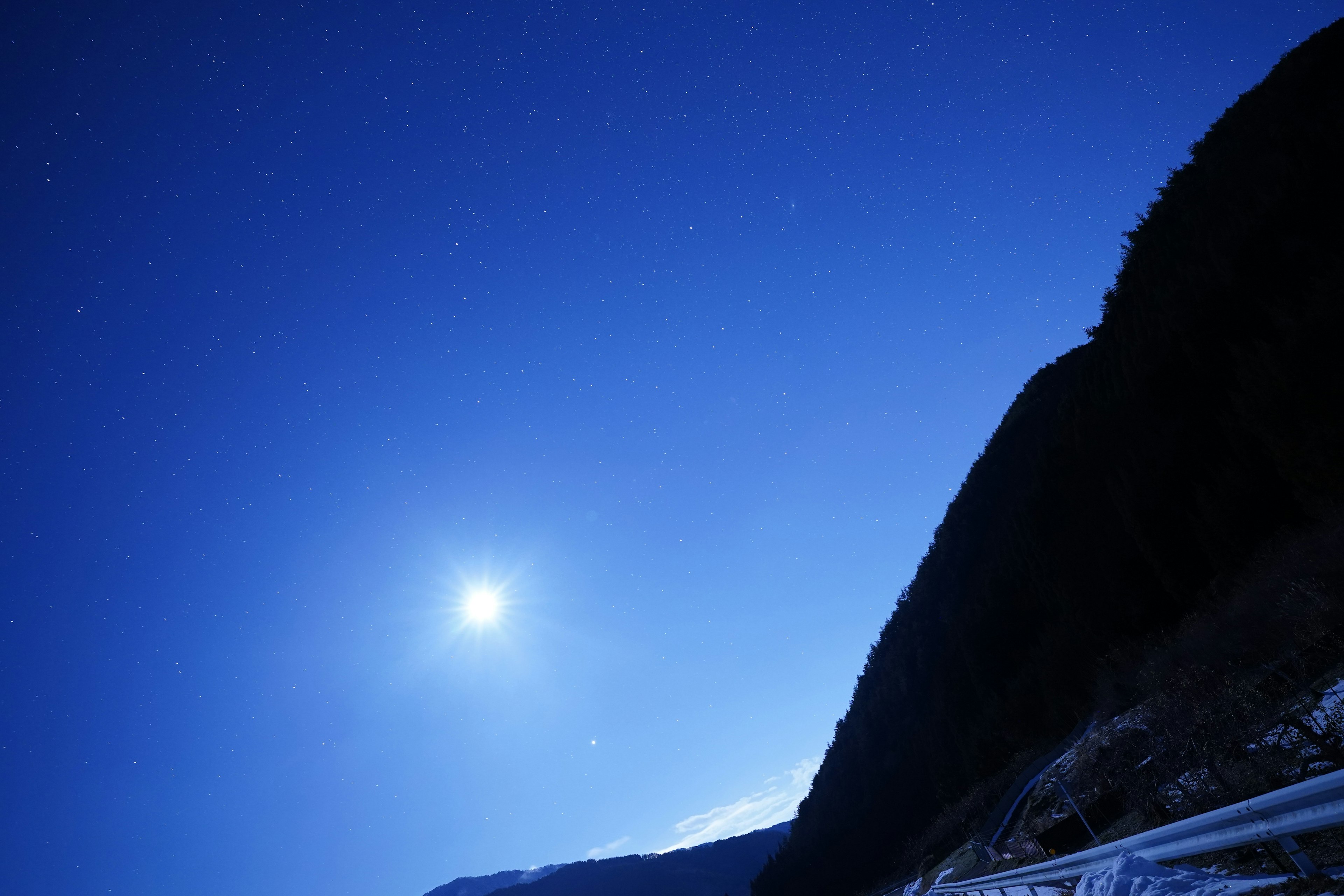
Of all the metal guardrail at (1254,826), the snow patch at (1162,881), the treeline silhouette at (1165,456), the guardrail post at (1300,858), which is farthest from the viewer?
the treeline silhouette at (1165,456)

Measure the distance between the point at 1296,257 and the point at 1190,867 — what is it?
40.0 metres

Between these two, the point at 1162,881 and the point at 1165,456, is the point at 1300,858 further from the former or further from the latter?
the point at 1165,456

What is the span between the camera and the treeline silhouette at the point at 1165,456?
29125 mm

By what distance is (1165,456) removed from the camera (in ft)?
133

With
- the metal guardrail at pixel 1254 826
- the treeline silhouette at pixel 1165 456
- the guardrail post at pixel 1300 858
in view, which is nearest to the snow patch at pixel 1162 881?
the metal guardrail at pixel 1254 826

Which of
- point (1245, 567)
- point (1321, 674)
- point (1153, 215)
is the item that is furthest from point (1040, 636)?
point (1321, 674)

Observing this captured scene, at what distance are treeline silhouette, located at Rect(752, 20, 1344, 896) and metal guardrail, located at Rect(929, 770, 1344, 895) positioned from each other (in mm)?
18677

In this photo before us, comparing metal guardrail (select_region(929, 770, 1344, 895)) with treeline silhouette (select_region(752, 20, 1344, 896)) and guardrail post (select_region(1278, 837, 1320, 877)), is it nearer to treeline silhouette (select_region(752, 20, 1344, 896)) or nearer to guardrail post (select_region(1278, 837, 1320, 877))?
guardrail post (select_region(1278, 837, 1320, 877))

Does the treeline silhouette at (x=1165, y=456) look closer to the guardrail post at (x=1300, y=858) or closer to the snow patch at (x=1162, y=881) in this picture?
the snow patch at (x=1162, y=881)

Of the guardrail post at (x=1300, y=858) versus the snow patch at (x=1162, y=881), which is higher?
the guardrail post at (x=1300, y=858)

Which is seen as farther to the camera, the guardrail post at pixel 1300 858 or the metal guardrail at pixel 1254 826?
→ the guardrail post at pixel 1300 858

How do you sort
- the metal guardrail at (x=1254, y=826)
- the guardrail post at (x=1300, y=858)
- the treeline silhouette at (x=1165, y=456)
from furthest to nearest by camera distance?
1. the treeline silhouette at (x=1165, y=456)
2. the guardrail post at (x=1300, y=858)
3. the metal guardrail at (x=1254, y=826)

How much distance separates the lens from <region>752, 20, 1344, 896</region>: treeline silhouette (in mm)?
29125

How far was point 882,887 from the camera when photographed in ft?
169
